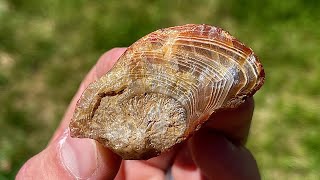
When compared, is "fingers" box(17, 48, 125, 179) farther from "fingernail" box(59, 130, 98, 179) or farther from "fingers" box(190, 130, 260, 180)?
"fingers" box(190, 130, 260, 180)

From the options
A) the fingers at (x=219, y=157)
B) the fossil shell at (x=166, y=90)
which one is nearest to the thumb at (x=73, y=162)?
the fossil shell at (x=166, y=90)

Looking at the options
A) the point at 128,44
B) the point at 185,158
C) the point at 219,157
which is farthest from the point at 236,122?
the point at 128,44

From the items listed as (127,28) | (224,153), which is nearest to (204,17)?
(127,28)

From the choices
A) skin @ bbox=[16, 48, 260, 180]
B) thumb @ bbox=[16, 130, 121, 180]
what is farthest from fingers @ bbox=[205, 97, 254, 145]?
thumb @ bbox=[16, 130, 121, 180]

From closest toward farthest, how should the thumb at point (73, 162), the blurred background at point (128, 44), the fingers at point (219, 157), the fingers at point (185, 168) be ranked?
the thumb at point (73, 162), the fingers at point (219, 157), the fingers at point (185, 168), the blurred background at point (128, 44)

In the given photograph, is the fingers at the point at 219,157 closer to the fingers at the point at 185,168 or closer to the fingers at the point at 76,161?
the fingers at the point at 185,168

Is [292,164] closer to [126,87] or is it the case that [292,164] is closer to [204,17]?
[204,17]
